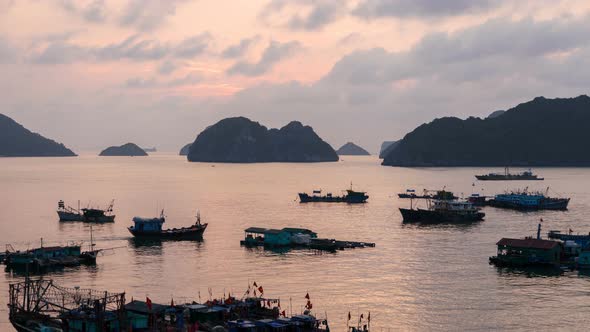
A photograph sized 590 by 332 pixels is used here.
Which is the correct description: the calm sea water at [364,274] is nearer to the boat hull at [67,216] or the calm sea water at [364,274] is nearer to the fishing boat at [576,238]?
the boat hull at [67,216]

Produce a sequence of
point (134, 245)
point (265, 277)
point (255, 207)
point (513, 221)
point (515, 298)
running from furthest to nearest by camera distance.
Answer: point (255, 207), point (513, 221), point (134, 245), point (265, 277), point (515, 298)

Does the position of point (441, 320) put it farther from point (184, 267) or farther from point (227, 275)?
point (184, 267)

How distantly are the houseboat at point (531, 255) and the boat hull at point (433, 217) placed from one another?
167ft

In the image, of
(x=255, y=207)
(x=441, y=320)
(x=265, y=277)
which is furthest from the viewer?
(x=255, y=207)

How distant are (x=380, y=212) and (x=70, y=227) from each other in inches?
2788

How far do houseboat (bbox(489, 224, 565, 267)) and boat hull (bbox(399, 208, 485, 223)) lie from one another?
50887 millimetres

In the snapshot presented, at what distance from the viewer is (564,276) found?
261ft

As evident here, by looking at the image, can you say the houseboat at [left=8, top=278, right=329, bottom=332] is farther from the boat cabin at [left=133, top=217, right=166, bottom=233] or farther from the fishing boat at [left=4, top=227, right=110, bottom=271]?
the boat cabin at [left=133, top=217, right=166, bottom=233]

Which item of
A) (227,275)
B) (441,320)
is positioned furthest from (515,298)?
(227,275)

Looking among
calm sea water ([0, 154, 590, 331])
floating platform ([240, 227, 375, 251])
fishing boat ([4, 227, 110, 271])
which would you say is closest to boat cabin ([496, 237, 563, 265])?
calm sea water ([0, 154, 590, 331])

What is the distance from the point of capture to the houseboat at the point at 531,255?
85500 mm

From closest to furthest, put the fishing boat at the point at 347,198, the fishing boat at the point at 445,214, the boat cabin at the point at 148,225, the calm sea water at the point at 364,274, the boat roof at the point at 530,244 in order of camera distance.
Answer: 1. the calm sea water at the point at 364,274
2. the boat roof at the point at 530,244
3. the boat cabin at the point at 148,225
4. the fishing boat at the point at 445,214
5. the fishing boat at the point at 347,198

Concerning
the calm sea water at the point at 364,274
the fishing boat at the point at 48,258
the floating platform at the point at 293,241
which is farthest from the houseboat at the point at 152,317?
the floating platform at the point at 293,241

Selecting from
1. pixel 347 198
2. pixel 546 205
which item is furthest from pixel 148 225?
pixel 546 205
